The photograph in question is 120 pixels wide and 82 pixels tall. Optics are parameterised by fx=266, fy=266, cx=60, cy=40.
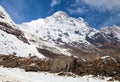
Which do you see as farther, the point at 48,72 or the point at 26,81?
the point at 48,72

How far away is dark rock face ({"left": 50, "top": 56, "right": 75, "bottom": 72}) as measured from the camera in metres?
37.1

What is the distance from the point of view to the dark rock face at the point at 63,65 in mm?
37125

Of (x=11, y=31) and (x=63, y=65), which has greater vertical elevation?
(x=11, y=31)

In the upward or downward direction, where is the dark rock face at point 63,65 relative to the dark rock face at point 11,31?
downward

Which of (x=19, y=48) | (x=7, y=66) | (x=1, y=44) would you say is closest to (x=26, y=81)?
(x=7, y=66)

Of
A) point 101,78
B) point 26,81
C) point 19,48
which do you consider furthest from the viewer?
point 19,48

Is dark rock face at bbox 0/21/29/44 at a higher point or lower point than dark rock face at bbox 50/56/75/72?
higher

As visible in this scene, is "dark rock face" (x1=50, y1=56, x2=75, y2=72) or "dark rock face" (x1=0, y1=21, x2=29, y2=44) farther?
"dark rock face" (x1=0, y1=21, x2=29, y2=44)

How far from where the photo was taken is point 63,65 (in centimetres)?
3738

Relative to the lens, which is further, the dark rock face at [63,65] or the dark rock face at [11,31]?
the dark rock face at [11,31]

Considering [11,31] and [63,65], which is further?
[11,31]

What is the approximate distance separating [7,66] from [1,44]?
5343cm

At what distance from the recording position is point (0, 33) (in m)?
107

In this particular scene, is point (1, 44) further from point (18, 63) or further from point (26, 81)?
point (26, 81)
